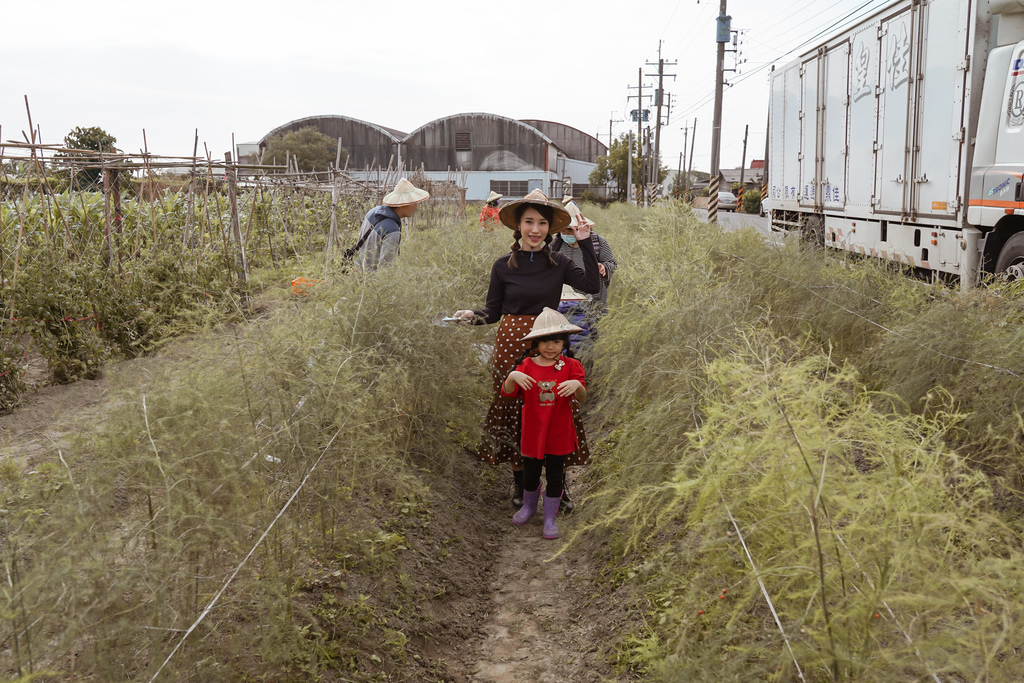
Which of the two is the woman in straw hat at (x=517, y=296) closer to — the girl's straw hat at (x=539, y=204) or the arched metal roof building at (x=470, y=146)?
the girl's straw hat at (x=539, y=204)

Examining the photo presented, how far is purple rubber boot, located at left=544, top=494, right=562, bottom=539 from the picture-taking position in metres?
4.13

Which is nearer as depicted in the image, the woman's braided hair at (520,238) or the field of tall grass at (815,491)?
the field of tall grass at (815,491)

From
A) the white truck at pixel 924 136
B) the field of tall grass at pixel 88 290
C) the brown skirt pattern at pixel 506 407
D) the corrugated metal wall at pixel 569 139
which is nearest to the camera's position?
the brown skirt pattern at pixel 506 407

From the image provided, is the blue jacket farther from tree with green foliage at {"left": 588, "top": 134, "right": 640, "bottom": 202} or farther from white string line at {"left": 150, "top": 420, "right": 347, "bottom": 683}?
tree with green foliage at {"left": 588, "top": 134, "right": 640, "bottom": 202}

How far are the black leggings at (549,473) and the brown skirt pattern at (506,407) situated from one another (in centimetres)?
14

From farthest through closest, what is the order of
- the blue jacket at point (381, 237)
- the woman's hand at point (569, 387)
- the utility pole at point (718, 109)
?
the utility pole at point (718, 109)
the blue jacket at point (381, 237)
the woman's hand at point (569, 387)

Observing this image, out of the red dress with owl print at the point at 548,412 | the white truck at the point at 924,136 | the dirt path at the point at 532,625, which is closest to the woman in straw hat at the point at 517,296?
the red dress with owl print at the point at 548,412

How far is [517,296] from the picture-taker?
170 inches

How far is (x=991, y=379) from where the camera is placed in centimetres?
372

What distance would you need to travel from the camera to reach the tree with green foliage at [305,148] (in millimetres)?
43000

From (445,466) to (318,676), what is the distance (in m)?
2.22

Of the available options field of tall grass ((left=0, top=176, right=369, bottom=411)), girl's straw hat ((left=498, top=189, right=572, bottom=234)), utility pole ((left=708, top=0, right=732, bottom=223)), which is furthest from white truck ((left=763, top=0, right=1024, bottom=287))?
utility pole ((left=708, top=0, right=732, bottom=223))

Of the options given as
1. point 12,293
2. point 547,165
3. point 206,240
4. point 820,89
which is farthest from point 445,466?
point 547,165

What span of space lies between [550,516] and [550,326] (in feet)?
3.48
